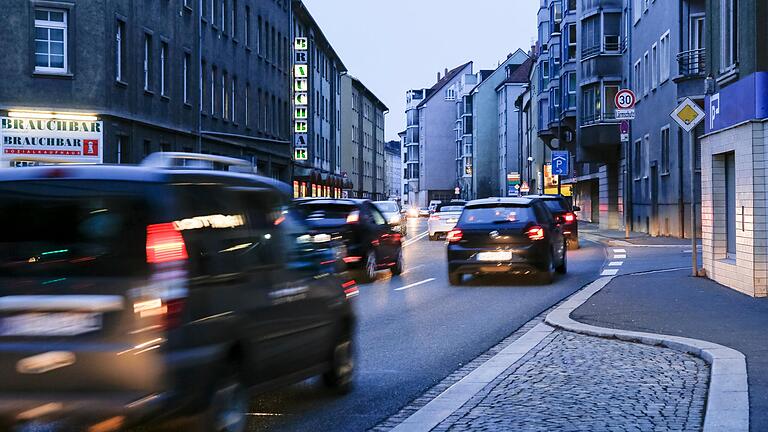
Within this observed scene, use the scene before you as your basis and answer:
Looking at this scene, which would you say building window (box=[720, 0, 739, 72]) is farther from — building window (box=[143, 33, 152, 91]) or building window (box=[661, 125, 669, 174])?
building window (box=[661, 125, 669, 174])

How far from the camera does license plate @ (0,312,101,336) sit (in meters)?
5.87

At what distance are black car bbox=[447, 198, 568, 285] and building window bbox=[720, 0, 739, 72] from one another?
4.28 metres

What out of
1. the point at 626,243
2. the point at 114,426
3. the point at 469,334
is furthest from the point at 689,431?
the point at 626,243

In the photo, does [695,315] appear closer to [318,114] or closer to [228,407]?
[228,407]

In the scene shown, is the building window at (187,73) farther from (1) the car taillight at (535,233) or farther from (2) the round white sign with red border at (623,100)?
(1) the car taillight at (535,233)

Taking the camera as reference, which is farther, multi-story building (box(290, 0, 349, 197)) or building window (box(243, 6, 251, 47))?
multi-story building (box(290, 0, 349, 197))

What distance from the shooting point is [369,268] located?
2153 cm

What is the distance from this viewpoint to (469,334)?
42.2ft

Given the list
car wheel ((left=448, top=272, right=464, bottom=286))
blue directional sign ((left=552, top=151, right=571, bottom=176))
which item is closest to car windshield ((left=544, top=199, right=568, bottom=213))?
Result: car wheel ((left=448, top=272, right=464, bottom=286))

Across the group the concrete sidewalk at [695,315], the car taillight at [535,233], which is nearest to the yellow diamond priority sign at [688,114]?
the concrete sidewalk at [695,315]

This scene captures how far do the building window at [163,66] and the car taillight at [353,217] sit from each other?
678 inches

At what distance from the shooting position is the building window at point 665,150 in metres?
41.7

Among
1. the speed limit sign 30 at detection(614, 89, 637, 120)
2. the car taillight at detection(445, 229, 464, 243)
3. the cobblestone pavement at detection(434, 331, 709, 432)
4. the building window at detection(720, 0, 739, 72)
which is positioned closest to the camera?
the cobblestone pavement at detection(434, 331, 709, 432)

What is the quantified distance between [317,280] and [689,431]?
2727 millimetres
